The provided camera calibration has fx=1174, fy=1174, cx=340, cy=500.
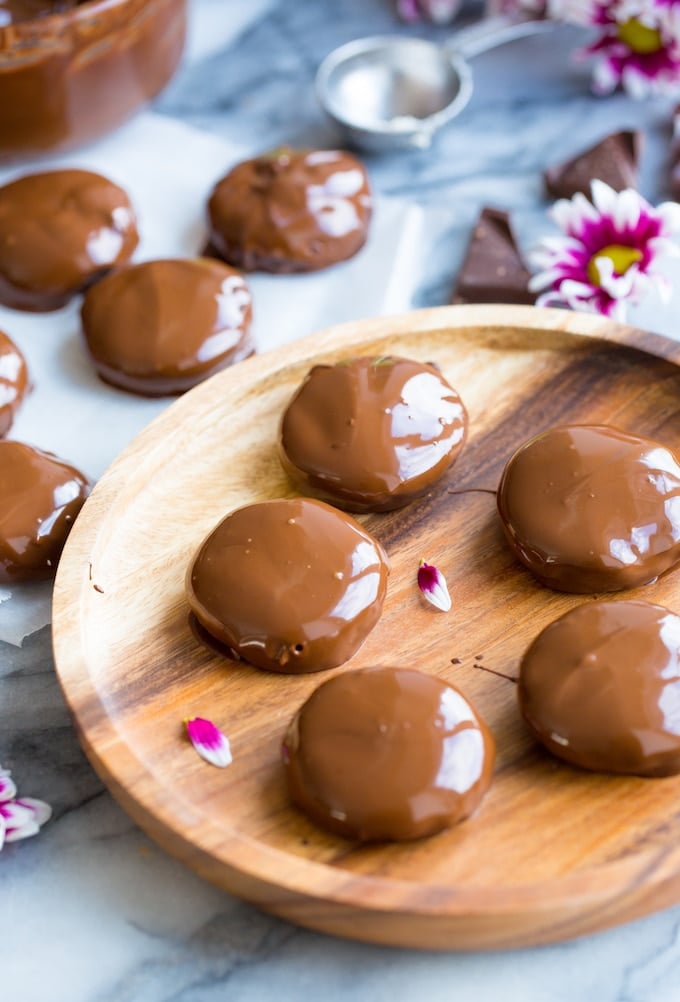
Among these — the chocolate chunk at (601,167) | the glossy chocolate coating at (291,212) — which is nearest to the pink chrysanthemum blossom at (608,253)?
the chocolate chunk at (601,167)

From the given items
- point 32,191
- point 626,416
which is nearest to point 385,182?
point 32,191

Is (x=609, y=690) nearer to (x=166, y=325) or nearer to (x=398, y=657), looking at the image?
(x=398, y=657)

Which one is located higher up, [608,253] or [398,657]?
[608,253]

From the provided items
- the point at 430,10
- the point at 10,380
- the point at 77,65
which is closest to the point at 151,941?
the point at 10,380

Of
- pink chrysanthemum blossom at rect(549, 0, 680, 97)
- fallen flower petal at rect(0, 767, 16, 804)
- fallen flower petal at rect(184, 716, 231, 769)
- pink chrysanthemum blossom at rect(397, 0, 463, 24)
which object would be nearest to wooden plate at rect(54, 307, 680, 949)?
fallen flower petal at rect(184, 716, 231, 769)

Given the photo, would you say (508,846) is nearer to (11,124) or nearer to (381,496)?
(381,496)
